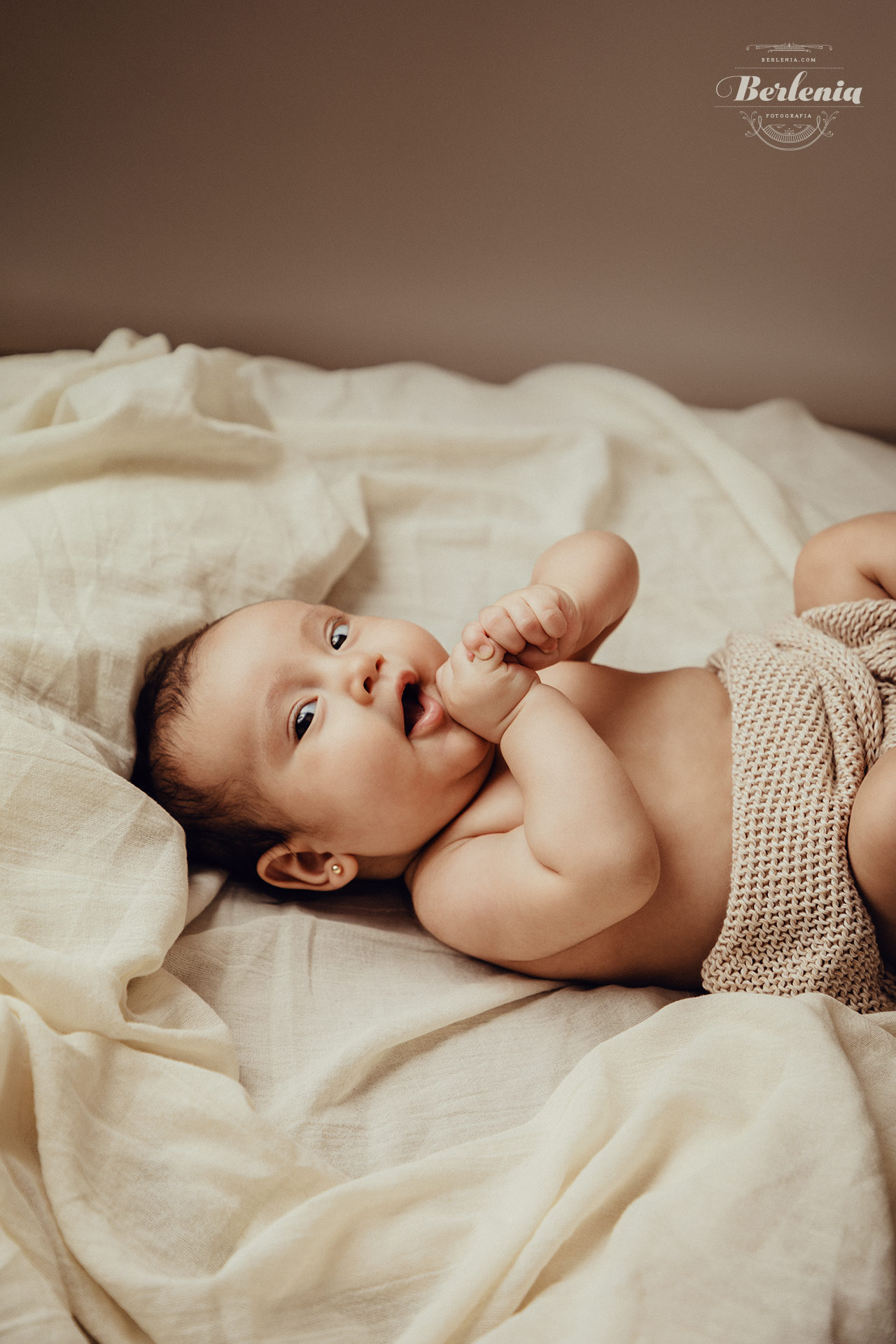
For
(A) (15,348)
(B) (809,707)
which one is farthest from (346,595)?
(A) (15,348)

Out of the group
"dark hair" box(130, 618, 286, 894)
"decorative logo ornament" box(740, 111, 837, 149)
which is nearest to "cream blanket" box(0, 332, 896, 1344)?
"dark hair" box(130, 618, 286, 894)

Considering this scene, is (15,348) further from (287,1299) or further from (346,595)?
(287,1299)

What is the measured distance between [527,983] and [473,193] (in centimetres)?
115

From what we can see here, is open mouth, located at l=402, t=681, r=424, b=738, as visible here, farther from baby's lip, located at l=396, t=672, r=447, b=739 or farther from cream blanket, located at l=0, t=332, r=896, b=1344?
cream blanket, located at l=0, t=332, r=896, b=1344

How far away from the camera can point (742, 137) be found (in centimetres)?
137

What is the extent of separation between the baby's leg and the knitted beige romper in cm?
1

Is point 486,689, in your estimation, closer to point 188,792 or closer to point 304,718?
point 304,718

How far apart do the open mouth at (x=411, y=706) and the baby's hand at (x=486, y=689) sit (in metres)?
0.05

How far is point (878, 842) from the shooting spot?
2.79 ft

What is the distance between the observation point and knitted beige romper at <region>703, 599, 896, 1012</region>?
887mm

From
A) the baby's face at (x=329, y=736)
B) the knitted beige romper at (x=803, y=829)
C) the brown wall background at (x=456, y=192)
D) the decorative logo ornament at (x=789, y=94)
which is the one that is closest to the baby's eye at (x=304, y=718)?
the baby's face at (x=329, y=736)

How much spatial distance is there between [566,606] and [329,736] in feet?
0.91

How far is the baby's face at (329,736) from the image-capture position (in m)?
0.96

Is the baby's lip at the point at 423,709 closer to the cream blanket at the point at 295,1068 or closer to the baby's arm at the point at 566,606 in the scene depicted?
the baby's arm at the point at 566,606
